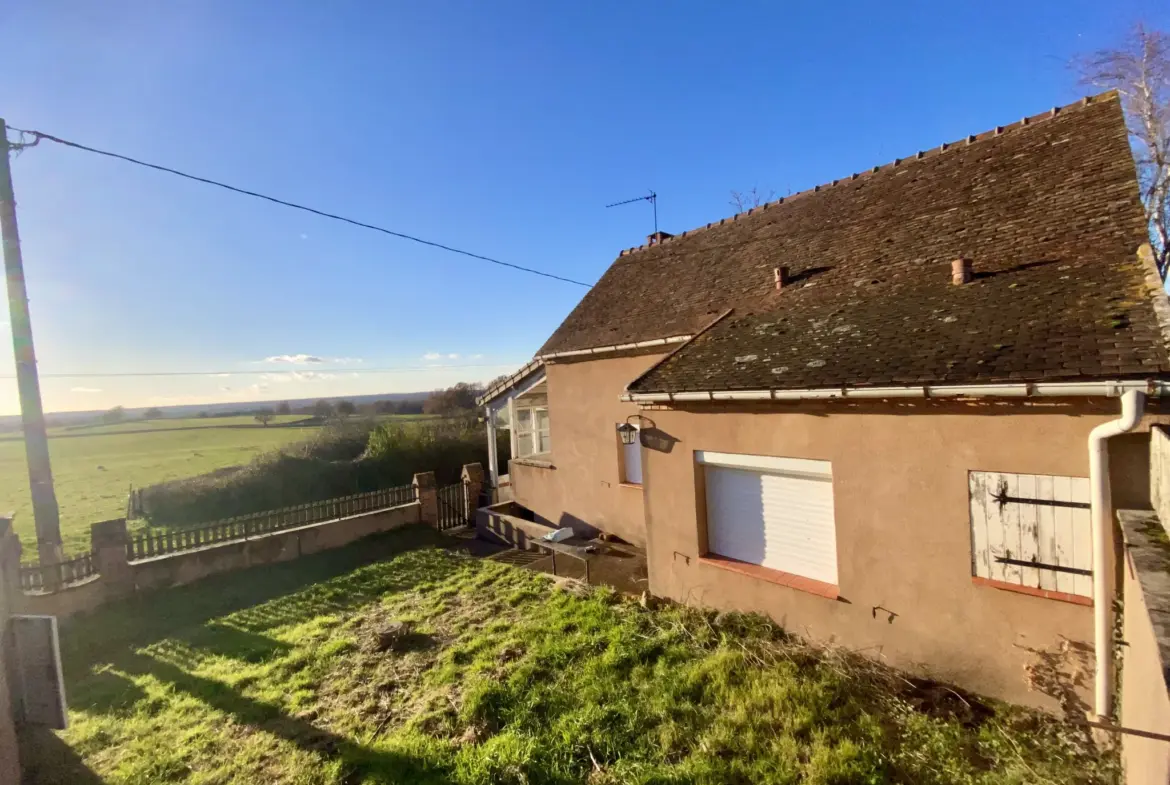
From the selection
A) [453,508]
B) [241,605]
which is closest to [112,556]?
[241,605]

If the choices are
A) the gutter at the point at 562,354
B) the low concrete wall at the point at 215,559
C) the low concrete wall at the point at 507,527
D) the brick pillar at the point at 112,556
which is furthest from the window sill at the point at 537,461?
the brick pillar at the point at 112,556

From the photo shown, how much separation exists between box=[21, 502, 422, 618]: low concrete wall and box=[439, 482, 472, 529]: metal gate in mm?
703

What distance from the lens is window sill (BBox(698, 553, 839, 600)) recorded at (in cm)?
642

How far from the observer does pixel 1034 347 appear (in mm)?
5188

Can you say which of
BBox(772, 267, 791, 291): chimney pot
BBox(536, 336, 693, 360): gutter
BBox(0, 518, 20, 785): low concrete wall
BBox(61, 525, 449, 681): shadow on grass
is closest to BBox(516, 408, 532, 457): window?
BBox(536, 336, 693, 360): gutter

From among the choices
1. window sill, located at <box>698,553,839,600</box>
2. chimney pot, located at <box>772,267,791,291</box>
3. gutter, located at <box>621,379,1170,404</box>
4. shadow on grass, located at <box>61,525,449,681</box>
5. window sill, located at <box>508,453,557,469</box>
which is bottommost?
shadow on grass, located at <box>61,525,449,681</box>

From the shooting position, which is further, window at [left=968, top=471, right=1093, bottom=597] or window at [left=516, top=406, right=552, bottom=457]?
window at [left=516, top=406, right=552, bottom=457]

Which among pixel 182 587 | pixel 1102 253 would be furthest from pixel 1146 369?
pixel 182 587

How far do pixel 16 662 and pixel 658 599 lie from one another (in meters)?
7.79

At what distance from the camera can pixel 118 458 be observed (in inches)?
1237

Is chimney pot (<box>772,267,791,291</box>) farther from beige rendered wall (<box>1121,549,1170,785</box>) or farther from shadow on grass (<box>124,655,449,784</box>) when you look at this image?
shadow on grass (<box>124,655,449,784</box>)

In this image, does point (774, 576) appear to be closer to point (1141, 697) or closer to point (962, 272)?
point (1141, 697)

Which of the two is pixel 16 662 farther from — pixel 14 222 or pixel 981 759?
pixel 981 759

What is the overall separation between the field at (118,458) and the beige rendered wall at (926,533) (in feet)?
64.0
